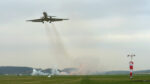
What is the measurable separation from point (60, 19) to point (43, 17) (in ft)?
18.8

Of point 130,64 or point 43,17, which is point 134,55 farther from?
point 43,17

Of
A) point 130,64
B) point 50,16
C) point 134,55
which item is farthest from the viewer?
point 134,55

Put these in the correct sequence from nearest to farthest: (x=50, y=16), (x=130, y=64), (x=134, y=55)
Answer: (x=50, y=16) < (x=130, y=64) < (x=134, y=55)

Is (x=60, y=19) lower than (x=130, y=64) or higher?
higher

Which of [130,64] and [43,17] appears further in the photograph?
[130,64]

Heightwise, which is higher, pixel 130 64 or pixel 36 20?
pixel 36 20

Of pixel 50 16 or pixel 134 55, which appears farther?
pixel 134 55

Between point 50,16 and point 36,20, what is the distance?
6.32m

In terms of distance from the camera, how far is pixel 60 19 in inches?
3935

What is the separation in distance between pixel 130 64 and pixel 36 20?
36.8 meters

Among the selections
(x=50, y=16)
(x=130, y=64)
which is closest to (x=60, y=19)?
(x=50, y=16)

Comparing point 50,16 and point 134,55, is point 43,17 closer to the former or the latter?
point 50,16

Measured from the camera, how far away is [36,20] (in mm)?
102250

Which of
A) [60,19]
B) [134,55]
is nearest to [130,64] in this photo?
[134,55]
